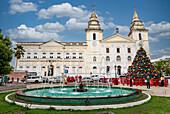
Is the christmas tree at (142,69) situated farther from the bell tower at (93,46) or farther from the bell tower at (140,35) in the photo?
the bell tower at (140,35)

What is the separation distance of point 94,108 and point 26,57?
38.9 m

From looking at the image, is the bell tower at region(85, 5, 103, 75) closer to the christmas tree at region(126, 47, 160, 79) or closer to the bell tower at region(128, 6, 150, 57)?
the bell tower at region(128, 6, 150, 57)

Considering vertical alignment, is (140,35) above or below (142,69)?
above

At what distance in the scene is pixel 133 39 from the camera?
1619 inches

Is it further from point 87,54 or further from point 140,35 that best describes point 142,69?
point 140,35

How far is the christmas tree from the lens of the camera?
19.0 m

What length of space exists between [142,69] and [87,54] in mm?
22535

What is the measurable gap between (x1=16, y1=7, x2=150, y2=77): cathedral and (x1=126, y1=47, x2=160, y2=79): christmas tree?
18.7 meters

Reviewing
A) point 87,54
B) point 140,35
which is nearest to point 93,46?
point 87,54

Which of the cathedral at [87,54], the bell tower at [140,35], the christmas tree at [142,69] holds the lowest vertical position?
the christmas tree at [142,69]

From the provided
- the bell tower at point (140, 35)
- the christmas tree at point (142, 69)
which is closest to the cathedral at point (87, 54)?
the bell tower at point (140, 35)

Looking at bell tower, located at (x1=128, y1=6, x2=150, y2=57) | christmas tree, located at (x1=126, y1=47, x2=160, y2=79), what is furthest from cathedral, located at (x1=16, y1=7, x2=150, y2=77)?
christmas tree, located at (x1=126, y1=47, x2=160, y2=79)

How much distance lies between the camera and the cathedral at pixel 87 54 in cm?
3916

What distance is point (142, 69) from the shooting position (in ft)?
63.9
